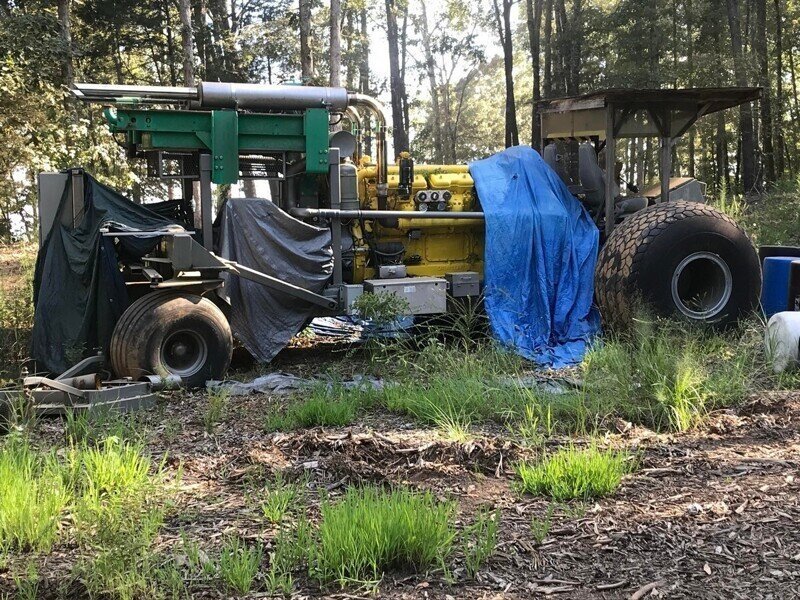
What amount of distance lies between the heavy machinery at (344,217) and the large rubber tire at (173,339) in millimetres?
12

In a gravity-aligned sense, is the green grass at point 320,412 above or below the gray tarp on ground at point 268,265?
below

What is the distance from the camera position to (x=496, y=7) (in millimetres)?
29078

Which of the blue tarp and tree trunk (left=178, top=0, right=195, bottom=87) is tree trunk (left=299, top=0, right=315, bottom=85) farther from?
the blue tarp

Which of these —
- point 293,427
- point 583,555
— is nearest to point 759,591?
point 583,555

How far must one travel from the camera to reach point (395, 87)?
31.6 m

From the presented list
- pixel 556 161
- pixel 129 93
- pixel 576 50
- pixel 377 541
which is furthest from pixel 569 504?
pixel 576 50

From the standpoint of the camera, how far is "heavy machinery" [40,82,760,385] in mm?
7156

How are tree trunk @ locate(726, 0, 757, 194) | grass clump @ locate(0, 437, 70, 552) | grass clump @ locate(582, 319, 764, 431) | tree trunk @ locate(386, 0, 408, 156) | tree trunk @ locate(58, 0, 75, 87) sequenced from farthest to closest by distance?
tree trunk @ locate(386, 0, 408, 156) → tree trunk @ locate(726, 0, 757, 194) → tree trunk @ locate(58, 0, 75, 87) → grass clump @ locate(582, 319, 764, 431) → grass clump @ locate(0, 437, 70, 552)

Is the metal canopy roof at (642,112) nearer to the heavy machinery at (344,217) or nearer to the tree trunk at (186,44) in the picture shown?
the heavy machinery at (344,217)

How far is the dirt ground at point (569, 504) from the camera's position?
2943 millimetres

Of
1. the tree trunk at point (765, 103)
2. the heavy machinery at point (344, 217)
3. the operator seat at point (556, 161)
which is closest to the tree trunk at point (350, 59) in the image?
the tree trunk at point (765, 103)

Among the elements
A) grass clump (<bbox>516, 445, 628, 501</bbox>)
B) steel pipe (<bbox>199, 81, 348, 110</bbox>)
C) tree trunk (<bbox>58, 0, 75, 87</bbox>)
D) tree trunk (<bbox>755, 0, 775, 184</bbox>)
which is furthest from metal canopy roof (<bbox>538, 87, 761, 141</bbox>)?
tree trunk (<bbox>755, 0, 775, 184</bbox>)

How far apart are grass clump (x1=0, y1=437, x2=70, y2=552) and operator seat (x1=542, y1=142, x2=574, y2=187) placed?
6937mm

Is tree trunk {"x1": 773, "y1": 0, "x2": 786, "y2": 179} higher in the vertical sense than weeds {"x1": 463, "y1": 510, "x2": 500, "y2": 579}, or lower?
higher
